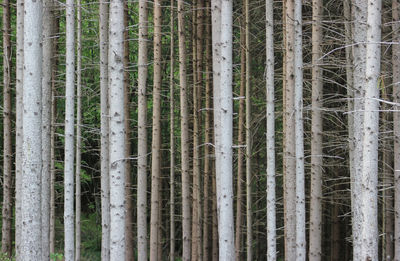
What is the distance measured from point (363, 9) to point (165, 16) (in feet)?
31.4

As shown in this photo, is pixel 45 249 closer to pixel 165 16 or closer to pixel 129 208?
pixel 129 208

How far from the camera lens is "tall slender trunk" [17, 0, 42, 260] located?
20.9 feet

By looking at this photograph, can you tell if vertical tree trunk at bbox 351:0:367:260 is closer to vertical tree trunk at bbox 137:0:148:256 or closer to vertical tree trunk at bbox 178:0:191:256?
vertical tree trunk at bbox 178:0:191:256

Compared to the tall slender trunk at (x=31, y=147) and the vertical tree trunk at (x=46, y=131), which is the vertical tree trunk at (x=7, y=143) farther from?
the tall slender trunk at (x=31, y=147)

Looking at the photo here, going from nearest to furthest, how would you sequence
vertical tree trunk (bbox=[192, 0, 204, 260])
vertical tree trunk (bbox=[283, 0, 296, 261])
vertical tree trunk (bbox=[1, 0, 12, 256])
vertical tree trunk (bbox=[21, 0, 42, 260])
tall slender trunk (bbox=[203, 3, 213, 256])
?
1. vertical tree trunk (bbox=[21, 0, 42, 260])
2. vertical tree trunk (bbox=[283, 0, 296, 261])
3. vertical tree trunk (bbox=[1, 0, 12, 256])
4. vertical tree trunk (bbox=[192, 0, 204, 260])
5. tall slender trunk (bbox=[203, 3, 213, 256])

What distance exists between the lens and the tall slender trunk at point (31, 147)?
636cm

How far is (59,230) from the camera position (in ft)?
55.4

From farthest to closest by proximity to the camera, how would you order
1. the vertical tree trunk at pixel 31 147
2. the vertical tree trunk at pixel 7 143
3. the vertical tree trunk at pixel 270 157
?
the vertical tree trunk at pixel 7 143
the vertical tree trunk at pixel 270 157
the vertical tree trunk at pixel 31 147

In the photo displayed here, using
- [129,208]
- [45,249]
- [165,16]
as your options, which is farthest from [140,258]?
[165,16]

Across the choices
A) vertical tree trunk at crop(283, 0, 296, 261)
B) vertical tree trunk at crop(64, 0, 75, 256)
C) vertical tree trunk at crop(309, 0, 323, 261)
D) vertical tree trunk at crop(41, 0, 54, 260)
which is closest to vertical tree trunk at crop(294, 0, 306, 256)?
vertical tree trunk at crop(283, 0, 296, 261)

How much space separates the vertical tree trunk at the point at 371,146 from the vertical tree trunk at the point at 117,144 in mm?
3079

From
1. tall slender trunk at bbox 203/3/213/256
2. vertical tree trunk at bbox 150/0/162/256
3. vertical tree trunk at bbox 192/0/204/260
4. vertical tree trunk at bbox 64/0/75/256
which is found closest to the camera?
vertical tree trunk at bbox 64/0/75/256

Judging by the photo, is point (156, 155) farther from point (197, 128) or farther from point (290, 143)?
point (290, 143)

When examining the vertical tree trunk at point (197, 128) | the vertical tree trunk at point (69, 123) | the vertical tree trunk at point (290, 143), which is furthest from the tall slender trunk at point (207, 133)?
the vertical tree trunk at point (69, 123)
